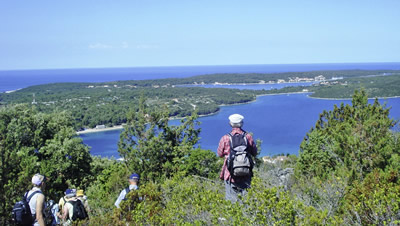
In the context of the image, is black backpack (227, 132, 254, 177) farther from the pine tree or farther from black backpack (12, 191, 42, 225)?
the pine tree

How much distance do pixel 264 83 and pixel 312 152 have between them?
→ 5125 inches

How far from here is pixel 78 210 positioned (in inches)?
167

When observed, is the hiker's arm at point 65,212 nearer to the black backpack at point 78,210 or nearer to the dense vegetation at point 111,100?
the black backpack at point 78,210

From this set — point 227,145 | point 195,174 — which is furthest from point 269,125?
point 227,145

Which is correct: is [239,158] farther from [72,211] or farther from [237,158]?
[72,211]

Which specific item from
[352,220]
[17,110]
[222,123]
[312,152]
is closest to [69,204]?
[352,220]

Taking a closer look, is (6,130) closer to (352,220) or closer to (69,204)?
(69,204)

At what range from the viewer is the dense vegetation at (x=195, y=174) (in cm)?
302

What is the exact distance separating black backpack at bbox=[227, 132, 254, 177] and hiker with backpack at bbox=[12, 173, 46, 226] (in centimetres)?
196

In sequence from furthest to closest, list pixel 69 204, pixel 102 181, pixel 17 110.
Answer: pixel 17 110, pixel 102 181, pixel 69 204

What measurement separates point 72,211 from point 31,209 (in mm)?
525

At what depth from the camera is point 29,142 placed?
14.0 m

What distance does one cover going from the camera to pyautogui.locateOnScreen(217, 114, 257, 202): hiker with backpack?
362 centimetres

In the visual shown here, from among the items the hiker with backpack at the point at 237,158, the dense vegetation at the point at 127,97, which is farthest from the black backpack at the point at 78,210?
the dense vegetation at the point at 127,97
